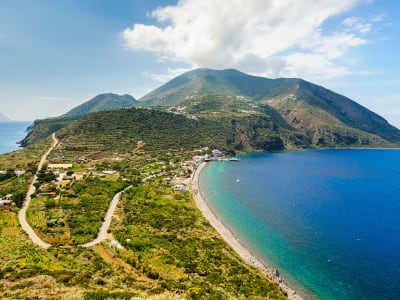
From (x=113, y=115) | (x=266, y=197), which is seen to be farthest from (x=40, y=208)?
(x=113, y=115)

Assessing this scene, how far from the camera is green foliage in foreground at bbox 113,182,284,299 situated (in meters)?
39.2

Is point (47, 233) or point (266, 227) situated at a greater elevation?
point (47, 233)

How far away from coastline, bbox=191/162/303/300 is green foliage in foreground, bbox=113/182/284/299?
1981 mm

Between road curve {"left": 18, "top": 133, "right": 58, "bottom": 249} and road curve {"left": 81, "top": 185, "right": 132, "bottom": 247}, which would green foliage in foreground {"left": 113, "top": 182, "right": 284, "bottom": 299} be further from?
road curve {"left": 18, "top": 133, "right": 58, "bottom": 249}

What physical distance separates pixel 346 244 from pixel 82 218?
200ft

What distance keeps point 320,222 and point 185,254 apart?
44.3 m

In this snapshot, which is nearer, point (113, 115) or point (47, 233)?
point (47, 233)

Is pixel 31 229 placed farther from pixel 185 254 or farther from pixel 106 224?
pixel 185 254

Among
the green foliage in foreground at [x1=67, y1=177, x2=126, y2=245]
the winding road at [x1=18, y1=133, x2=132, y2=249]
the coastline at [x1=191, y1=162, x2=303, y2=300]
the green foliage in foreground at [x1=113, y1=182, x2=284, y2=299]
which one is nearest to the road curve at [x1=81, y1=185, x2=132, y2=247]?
the winding road at [x1=18, y1=133, x2=132, y2=249]

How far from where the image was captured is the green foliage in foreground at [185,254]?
39188 mm

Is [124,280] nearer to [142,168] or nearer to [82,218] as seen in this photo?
[82,218]

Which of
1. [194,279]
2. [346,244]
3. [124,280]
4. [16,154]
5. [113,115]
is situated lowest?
[346,244]

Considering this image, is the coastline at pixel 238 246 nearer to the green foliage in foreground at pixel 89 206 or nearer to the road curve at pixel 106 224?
the road curve at pixel 106 224

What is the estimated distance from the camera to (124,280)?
3362 centimetres
